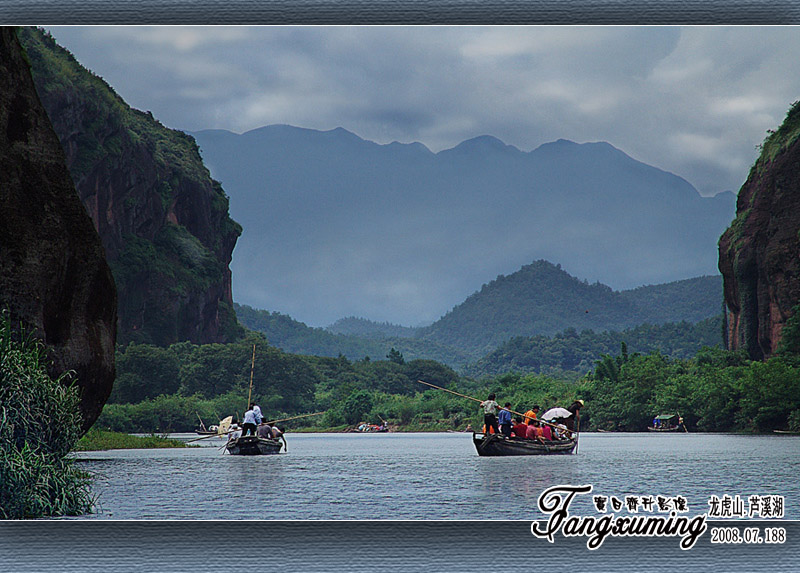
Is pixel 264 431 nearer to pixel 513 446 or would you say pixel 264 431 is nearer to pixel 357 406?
pixel 513 446

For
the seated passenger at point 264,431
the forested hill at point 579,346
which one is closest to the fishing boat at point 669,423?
the forested hill at point 579,346

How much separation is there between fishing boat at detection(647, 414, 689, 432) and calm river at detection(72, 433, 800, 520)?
5828 millimetres

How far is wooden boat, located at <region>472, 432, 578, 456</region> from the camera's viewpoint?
43.9 feet

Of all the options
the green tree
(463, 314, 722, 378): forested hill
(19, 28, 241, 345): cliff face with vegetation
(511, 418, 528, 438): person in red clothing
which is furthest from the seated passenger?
(511, 418, 528, 438): person in red clothing

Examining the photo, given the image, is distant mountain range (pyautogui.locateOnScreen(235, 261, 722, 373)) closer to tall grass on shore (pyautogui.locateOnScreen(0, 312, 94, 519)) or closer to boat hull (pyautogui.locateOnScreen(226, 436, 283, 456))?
boat hull (pyautogui.locateOnScreen(226, 436, 283, 456))

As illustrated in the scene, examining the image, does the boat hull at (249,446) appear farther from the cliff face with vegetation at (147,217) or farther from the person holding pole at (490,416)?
the person holding pole at (490,416)

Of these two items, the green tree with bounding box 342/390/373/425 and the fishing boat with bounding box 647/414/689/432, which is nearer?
the green tree with bounding box 342/390/373/425

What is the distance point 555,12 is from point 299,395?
9.64m

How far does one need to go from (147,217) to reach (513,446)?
660 cm

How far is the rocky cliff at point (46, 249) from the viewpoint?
6.55 metres

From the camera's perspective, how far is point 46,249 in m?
7.02

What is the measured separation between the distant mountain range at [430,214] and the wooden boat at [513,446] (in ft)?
18.0

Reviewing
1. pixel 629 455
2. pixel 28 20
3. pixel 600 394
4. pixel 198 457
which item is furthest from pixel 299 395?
pixel 600 394

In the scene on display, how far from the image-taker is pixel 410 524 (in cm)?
512
